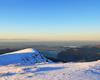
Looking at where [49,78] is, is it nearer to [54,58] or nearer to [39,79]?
[39,79]

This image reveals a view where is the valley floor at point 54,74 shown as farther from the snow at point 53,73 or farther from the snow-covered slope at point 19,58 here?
the snow-covered slope at point 19,58

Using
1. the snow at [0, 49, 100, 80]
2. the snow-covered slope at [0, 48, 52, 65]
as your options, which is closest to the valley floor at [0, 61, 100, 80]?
the snow at [0, 49, 100, 80]

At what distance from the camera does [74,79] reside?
12.4 ft

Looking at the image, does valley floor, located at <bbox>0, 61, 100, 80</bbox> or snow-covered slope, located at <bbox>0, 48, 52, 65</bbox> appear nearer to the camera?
valley floor, located at <bbox>0, 61, 100, 80</bbox>

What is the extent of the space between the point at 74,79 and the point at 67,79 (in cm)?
27

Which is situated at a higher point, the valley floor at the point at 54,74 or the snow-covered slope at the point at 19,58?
the valley floor at the point at 54,74

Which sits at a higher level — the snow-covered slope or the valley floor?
the valley floor

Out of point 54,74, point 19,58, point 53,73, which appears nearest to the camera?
point 54,74

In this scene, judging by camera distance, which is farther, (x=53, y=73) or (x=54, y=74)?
(x=53, y=73)

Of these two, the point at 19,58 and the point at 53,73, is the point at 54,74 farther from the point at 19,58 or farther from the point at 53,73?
the point at 19,58

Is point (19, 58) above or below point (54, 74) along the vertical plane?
below

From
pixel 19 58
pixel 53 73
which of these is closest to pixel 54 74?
pixel 53 73

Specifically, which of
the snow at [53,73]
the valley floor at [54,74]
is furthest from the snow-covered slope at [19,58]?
the valley floor at [54,74]

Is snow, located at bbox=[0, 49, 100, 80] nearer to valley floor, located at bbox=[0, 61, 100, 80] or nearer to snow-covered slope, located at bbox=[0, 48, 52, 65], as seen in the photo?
valley floor, located at bbox=[0, 61, 100, 80]
